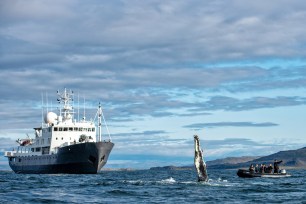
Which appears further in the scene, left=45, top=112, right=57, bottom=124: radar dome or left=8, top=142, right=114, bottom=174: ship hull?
left=45, top=112, right=57, bottom=124: radar dome

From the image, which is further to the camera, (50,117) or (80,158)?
(50,117)

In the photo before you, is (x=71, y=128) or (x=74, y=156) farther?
(x=71, y=128)

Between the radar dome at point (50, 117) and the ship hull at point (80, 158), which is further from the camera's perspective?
the radar dome at point (50, 117)

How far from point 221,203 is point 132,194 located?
41.3 ft

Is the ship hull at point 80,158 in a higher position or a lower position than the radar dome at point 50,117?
lower

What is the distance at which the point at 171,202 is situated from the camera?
50.3 m

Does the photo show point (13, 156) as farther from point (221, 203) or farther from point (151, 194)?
point (221, 203)

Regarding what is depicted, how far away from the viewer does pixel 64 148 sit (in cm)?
13175

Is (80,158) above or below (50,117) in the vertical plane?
below

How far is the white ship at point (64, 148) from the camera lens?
131 metres

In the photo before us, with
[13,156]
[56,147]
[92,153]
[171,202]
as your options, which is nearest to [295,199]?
[171,202]

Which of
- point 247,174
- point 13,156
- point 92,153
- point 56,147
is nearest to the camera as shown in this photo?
point 247,174

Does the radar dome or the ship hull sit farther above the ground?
the radar dome

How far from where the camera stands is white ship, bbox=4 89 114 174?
130625mm
